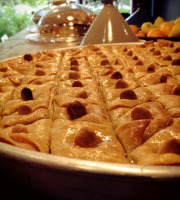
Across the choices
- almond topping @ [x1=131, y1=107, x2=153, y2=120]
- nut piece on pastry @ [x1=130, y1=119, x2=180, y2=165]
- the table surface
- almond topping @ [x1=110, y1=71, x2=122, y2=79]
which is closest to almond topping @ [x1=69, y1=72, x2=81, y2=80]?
almond topping @ [x1=110, y1=71, x2=122, y2=79]

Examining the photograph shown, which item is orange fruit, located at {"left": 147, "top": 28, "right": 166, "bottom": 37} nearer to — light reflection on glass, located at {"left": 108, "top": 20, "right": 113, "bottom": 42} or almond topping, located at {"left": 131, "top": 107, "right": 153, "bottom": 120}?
light reflection on glass, located at {"left": 108, "top": 20, "right": 113, "bottom": 42}

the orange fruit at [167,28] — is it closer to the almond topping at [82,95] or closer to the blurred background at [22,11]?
the almond topping at [82,95]

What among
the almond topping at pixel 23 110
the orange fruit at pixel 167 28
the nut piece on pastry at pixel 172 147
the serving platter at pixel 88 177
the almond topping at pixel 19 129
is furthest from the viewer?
the orange fruit at pixel 167 28

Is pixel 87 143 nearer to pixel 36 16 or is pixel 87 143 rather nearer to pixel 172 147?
pixel 172 147

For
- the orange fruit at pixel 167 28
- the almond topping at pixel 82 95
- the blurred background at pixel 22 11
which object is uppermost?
the almond topping at pixel 82 95

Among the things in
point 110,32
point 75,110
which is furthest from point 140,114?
point 110,32

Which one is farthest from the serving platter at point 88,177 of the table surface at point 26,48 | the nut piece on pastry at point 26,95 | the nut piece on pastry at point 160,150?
the table surface at point 26,48

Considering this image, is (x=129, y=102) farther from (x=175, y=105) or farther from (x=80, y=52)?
(x=80, y=52)

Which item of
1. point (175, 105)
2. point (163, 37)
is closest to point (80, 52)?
point (163, 37)
